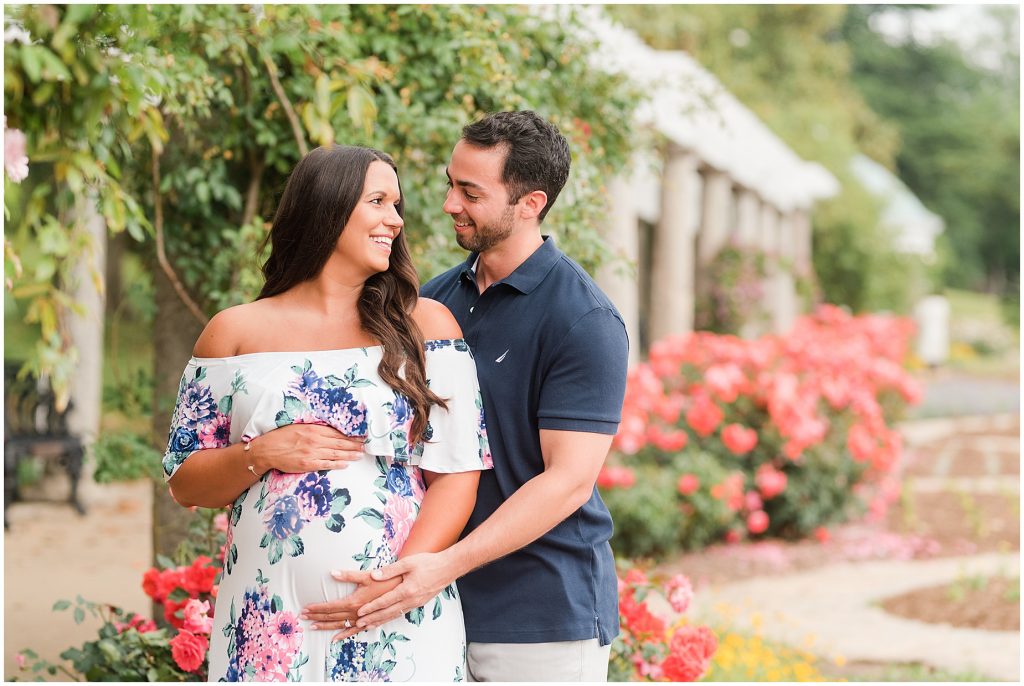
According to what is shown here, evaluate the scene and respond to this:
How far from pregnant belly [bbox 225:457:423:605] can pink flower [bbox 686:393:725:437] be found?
517 centimetres

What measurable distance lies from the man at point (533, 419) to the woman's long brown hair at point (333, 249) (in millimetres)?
207

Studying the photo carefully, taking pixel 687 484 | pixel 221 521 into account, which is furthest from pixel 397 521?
pixel 687 484

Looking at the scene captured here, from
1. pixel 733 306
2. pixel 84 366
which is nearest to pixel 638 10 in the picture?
pixel 733 306

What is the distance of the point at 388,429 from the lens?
2166 millimetres

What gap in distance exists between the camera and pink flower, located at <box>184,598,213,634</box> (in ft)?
9.68

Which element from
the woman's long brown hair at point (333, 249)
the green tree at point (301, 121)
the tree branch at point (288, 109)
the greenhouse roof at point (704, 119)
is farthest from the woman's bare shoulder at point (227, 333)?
the greenhouse roof at point (704, 119)

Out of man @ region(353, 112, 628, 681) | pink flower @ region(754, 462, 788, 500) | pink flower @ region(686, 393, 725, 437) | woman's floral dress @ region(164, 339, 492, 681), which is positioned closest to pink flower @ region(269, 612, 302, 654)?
woman's floral dress @ region(164, 339, 492, 681)

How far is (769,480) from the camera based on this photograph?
722 centimetres

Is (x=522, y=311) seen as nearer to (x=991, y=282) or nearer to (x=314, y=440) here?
(x=314, y=440)

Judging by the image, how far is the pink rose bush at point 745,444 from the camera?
677 centimetres

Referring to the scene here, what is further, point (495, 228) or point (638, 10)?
point (638, 10)

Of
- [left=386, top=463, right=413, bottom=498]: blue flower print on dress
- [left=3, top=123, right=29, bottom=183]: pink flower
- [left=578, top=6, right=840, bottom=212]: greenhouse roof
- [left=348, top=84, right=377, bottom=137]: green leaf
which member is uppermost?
[left=578, top=6, right=840, bottom=212]: greenhouse roof

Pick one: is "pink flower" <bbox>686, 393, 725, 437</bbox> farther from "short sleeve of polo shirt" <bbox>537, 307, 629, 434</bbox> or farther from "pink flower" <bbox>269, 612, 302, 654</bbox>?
"pink flower" <bbox>269, 612, 302, 654</bbox>

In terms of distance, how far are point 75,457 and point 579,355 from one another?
6186mm
